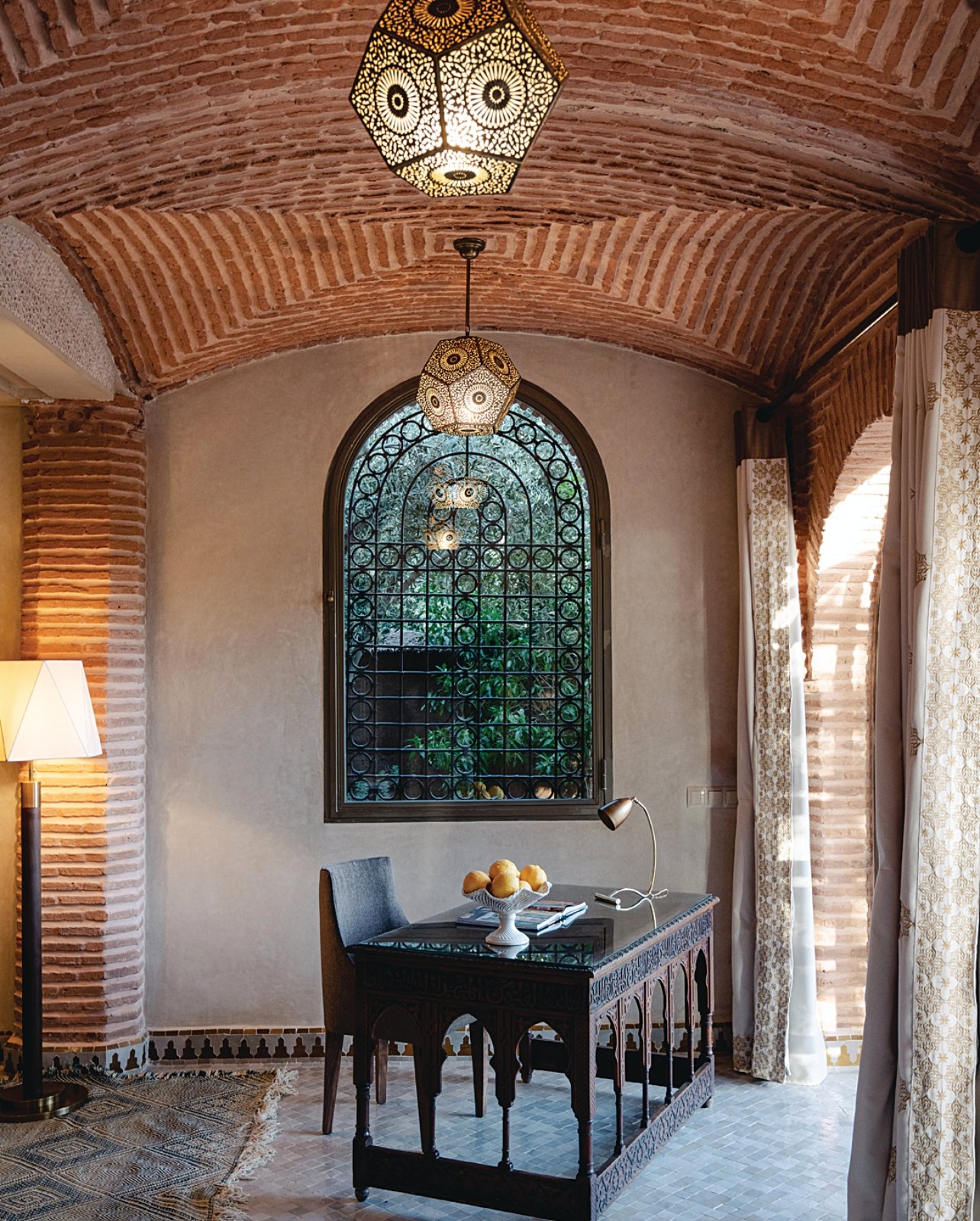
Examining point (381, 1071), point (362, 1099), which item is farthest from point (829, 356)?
point (381, 1071)

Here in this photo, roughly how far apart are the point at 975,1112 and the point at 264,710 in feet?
12.2

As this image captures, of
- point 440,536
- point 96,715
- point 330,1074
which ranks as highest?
point 440,536

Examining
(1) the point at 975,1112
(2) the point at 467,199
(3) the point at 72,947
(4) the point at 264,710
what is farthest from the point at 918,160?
(3) the point at 72,947

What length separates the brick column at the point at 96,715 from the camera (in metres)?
5.43

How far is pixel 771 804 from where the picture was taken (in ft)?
17.8

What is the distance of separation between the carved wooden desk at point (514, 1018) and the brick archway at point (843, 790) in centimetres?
133

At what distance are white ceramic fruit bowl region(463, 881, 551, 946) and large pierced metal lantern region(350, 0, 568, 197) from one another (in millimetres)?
2492

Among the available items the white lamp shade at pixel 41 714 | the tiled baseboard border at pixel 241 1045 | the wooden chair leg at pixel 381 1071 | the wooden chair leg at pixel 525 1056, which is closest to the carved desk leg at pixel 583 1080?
the wooden chair leg at pixel 525 1056

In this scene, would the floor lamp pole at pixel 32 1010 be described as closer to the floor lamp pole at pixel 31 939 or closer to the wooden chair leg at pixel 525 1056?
the floor lamp pole at pixel 31 939

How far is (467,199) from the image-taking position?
4.42m

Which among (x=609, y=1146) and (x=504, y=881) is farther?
(x=609, y=1146)

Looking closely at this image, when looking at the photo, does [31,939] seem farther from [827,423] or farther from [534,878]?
[827,423]

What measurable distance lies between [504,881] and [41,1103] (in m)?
2.48

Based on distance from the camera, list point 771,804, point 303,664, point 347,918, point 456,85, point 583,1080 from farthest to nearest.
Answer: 1. point 303,664
2. point 771,804
3. point 347,918
4. point 583,1080
5. point 456,85
